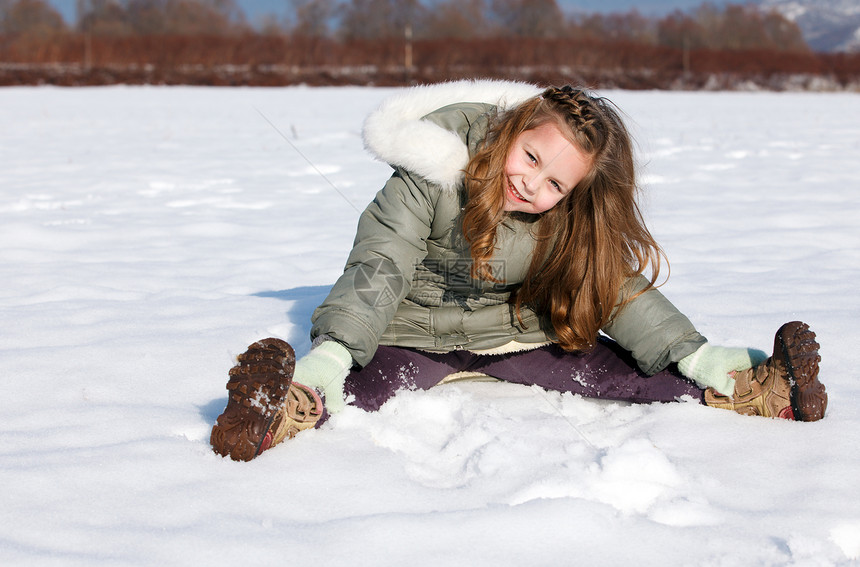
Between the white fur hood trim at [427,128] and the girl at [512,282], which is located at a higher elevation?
the white fur hood trim at [427,128]

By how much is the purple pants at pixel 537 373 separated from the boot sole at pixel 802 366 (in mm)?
234

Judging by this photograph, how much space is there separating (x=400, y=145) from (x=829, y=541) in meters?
1.26

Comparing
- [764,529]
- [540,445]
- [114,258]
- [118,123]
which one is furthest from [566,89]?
[118,123]

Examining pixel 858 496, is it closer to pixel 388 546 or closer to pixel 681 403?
pixel 681 403

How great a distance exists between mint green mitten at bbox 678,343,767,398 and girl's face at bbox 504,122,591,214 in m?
0.55

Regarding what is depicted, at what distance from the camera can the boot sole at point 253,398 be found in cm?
152

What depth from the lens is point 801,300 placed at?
107 inches

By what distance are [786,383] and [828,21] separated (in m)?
211

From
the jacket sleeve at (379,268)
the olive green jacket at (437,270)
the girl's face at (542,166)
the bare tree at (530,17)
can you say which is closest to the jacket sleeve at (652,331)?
the olive green jacket at (437,270)

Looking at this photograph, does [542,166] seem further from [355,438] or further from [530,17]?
[530,17]

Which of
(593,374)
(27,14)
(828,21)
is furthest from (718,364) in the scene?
(828,21)

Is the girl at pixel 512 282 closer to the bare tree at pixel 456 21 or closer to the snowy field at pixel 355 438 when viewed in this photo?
the snowy field at pixel 355 438

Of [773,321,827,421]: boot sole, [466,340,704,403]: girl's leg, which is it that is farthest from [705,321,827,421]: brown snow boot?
[466,340,704,403]: girl's leg

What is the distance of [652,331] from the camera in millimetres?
1920
